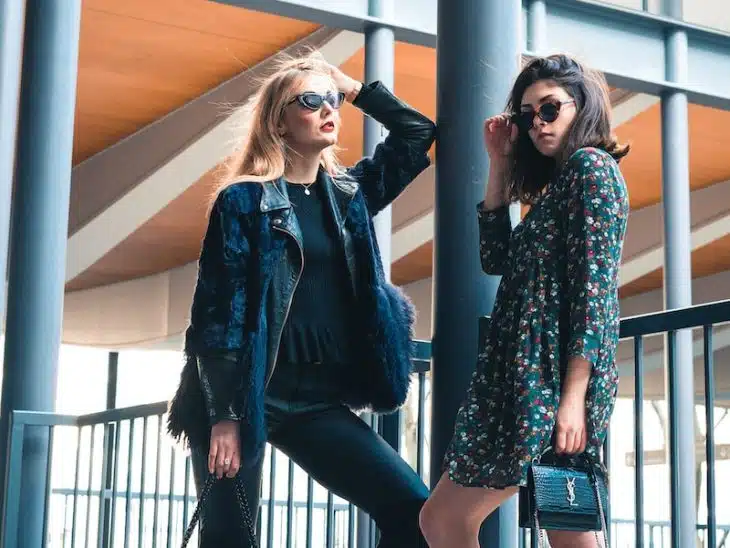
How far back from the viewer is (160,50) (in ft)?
37.8

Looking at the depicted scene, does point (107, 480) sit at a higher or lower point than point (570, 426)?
lower

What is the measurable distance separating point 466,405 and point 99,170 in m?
12.6

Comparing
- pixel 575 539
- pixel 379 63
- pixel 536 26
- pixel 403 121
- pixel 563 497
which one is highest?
pixel 536 26

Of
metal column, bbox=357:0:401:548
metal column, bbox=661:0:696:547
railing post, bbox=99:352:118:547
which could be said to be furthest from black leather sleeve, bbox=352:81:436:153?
metal column, bbox=661:0:696:547

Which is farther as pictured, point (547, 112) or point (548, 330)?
point (547, 112)

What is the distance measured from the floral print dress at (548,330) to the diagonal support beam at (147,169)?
8.49 meters

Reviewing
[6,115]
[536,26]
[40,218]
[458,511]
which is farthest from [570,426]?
[536,26]

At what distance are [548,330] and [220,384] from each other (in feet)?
3.22

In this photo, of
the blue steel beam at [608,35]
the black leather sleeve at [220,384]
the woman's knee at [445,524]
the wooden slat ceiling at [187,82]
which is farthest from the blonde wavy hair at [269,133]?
the wooden slat ceiling at [187,82]

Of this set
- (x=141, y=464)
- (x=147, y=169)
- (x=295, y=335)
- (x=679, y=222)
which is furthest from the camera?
(x=147, y=169)

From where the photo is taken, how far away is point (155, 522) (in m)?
5.25

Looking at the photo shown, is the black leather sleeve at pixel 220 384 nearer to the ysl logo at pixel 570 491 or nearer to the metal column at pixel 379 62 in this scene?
the ysl logo at pixel 570 491

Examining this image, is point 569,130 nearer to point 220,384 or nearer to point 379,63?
point 220,384

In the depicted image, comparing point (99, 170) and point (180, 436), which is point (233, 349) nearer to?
point (180, 436)
